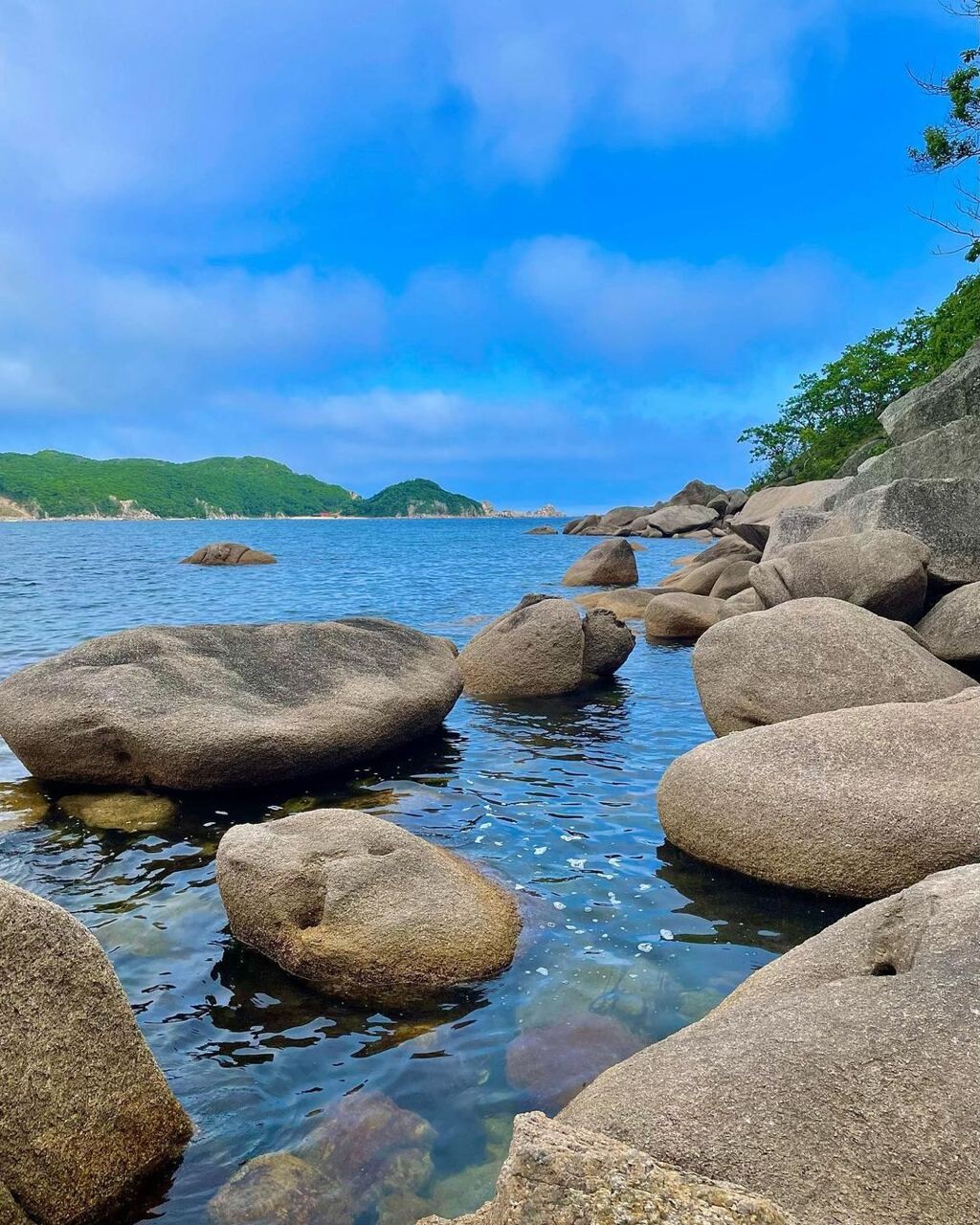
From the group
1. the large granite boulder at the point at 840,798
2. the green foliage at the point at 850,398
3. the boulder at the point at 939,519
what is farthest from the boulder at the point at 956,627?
the green foliage at the point at 850,398

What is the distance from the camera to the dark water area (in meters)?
4.76

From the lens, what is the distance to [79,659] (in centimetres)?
1021

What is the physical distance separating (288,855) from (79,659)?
4926 mm

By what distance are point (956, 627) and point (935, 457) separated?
6.99 meters

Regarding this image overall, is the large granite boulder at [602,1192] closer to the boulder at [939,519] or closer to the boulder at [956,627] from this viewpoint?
the boulder at [956,627]

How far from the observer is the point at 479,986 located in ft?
19.5

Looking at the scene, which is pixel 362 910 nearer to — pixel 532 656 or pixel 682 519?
pixel 532 656

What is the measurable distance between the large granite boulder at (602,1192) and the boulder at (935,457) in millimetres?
Result: 16676

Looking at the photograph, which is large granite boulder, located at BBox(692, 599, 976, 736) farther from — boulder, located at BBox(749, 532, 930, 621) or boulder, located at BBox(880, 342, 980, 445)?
boulder, located at BBox(880, 342, 980, 445)

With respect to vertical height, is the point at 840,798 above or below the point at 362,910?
above

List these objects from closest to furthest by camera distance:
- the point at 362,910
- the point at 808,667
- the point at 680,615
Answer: the point at 362,910
the point at 808,667
the point at 680,615

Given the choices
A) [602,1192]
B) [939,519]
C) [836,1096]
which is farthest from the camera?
[939,519]

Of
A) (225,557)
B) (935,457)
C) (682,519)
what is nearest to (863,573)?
(935,457)

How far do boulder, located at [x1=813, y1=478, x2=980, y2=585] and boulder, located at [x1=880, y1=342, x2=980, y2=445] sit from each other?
240 inches
